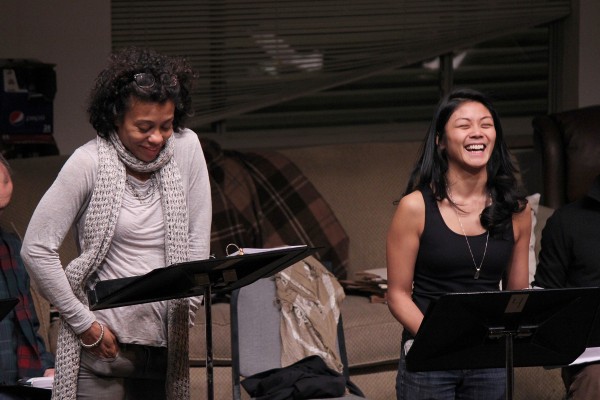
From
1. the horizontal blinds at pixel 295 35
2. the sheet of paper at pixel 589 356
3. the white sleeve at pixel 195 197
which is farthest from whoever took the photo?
the horizontal blinds at pixel 295 35

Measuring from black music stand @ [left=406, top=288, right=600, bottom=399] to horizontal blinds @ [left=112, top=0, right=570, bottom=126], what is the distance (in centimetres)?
353

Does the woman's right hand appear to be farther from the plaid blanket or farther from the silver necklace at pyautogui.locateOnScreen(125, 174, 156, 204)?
the plaid blanket

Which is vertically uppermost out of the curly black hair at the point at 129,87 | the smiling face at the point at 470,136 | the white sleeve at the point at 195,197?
the curly black hair at the point at 129,87

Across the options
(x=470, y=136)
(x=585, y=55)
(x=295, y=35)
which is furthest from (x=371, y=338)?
(x=585, y=55)

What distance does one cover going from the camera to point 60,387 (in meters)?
2.81

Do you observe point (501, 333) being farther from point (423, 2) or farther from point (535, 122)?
point (423, 2)

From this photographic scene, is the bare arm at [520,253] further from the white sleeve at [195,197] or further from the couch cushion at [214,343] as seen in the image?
the couch cushion at [214,343]

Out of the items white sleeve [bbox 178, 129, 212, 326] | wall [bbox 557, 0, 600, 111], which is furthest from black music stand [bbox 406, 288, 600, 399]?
wall [bbox 557, 0, 600, 111]

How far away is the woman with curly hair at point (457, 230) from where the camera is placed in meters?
3.01

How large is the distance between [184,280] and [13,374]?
3.43 ft

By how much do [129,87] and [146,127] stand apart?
0.10 meters

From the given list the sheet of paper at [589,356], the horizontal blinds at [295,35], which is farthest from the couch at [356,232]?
the sheet of paper at [589,356]

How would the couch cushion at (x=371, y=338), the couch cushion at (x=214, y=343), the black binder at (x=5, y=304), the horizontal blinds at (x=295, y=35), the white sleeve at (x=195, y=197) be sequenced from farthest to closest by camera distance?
the horizontal blinds at (x=295, y=35)
the couch cushion at (x=371, y=338)
the couch cushion at (x=214, y=343)
the white sleeve at (x=195, y=197)
the black binder at (x=5, y=304)

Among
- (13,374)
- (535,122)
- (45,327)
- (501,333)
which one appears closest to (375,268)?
(535,122)
